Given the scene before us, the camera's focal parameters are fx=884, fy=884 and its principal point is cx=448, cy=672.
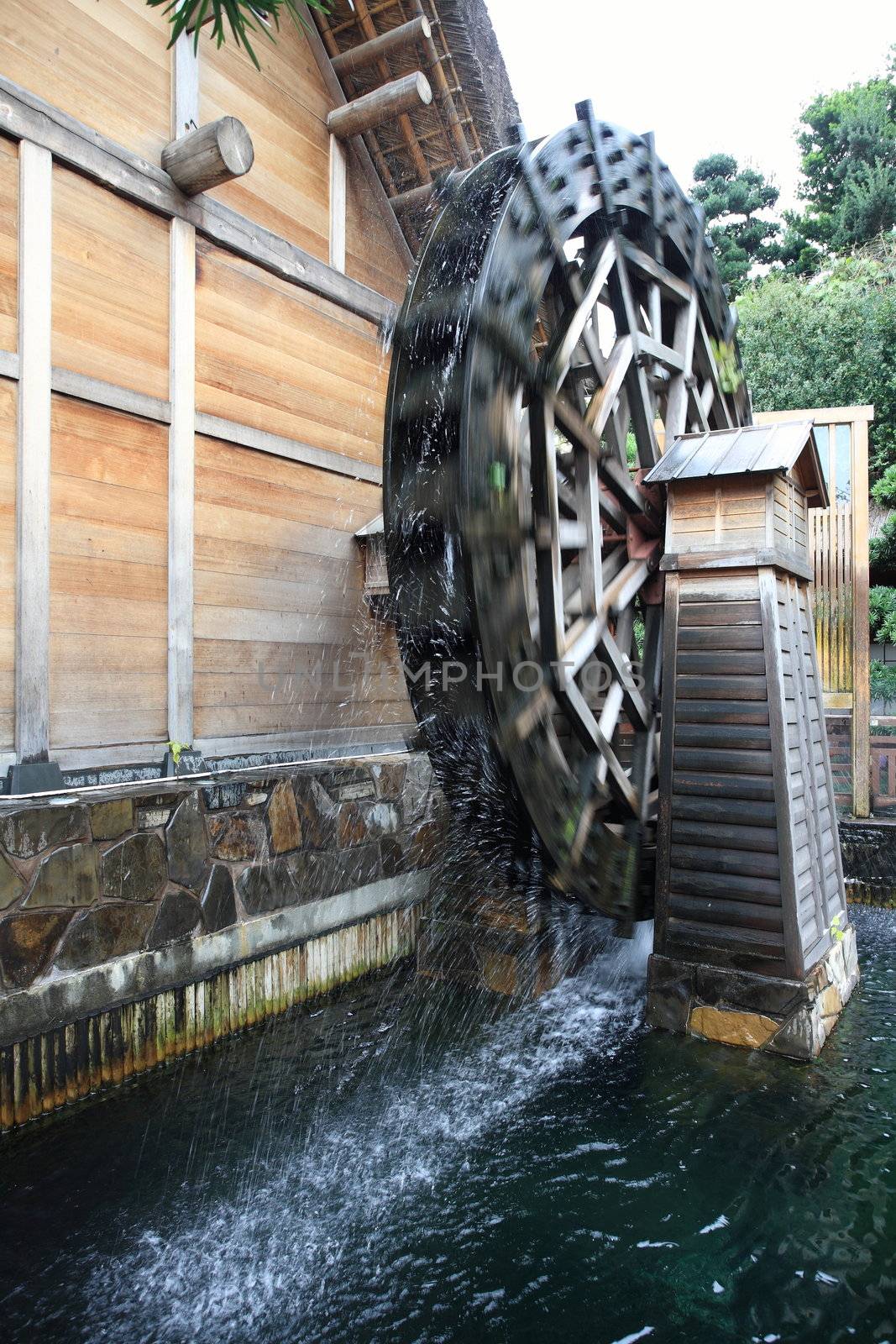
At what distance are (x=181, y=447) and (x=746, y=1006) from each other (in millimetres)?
3085

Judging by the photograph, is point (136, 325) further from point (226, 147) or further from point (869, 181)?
point (869, 181)

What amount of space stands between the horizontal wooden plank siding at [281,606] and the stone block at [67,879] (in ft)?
3.45

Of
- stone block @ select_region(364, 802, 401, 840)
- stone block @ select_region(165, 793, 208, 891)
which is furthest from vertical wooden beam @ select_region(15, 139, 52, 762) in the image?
stone block @ select_region(364, 802, 401, 840)

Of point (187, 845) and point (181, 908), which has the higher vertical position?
point (187, 845)

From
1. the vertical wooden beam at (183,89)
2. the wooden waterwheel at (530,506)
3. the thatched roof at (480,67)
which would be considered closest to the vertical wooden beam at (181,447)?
the vertical wooden beam at (183,89)

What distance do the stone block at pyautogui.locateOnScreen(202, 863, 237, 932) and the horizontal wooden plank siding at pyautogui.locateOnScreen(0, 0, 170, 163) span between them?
288 cm

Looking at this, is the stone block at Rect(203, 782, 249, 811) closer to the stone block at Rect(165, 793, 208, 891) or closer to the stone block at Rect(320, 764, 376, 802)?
the stone block at Rect(165, 793, 208, 891)

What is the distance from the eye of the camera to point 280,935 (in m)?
3.61

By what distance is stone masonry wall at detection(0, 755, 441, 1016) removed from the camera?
2.65m

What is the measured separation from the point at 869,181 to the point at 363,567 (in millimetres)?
14516

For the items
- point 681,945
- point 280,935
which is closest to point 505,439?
point 681,945

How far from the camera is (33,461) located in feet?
10.2

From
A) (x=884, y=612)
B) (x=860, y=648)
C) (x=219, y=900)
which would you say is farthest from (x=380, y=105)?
(x=884, y=612)

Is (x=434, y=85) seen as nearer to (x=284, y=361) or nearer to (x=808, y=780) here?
(x=284, y=361)
